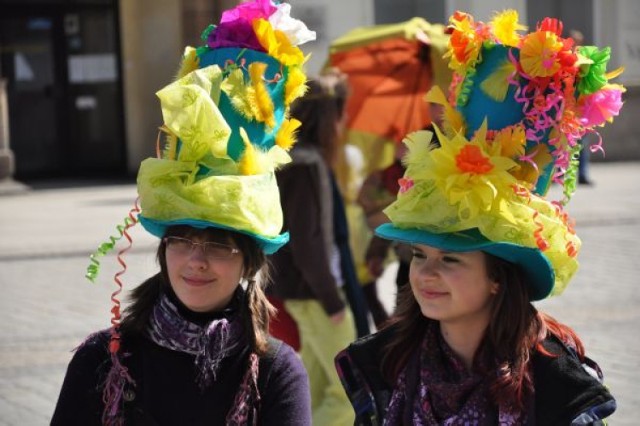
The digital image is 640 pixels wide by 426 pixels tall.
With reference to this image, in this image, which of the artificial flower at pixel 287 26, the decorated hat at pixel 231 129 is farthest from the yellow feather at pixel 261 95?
the artificial flower at pixel 287 26

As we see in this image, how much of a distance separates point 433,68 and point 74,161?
13971 mm

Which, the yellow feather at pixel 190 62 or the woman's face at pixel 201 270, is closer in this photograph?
the woman's face at pixel 201 270

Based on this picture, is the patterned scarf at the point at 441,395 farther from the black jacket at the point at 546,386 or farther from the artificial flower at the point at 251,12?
the artificial flower at the point at 251,12

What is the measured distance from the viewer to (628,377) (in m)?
6.80

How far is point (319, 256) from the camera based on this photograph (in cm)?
524

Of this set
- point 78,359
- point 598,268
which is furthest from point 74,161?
point 78,359

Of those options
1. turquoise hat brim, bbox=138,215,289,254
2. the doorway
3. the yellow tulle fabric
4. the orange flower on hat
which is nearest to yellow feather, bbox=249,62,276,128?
turquoise hat brim, bbox=138,215,289,254

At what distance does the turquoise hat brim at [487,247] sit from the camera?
9.04 ft

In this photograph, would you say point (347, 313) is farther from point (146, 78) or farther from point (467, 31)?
point (146, 78)

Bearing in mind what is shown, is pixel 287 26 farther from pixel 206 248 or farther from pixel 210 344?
pixel 210 344

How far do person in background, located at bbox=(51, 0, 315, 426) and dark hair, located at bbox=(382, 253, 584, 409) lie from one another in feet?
0.86

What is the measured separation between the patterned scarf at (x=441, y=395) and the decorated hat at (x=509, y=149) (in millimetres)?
260

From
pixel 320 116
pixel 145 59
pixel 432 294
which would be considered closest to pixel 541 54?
pixel 432 294

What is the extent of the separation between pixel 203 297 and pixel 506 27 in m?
0.96
